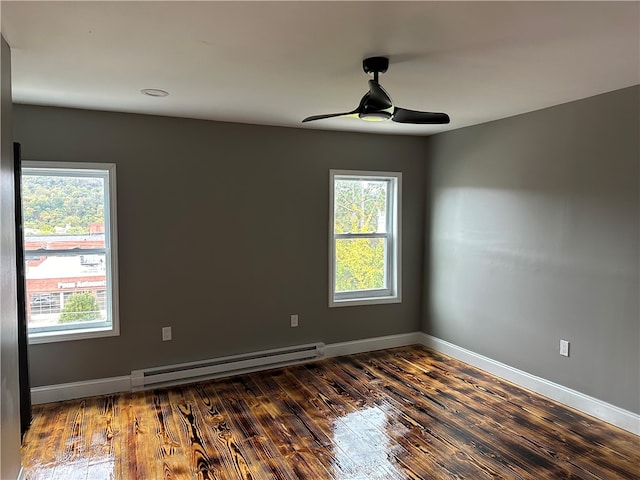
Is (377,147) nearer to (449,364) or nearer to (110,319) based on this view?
(449,364)

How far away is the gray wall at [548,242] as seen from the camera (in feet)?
10.4

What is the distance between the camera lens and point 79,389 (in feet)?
12.2

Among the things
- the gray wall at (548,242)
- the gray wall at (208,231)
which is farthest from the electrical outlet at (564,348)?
the gray wall at (208,231)

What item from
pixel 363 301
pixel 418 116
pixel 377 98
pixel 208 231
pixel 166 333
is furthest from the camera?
pixel 363 301

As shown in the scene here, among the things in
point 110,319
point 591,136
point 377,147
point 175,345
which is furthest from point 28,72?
point 591,136

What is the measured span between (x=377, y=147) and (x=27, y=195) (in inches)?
131

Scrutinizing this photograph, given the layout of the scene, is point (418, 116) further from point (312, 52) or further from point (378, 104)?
point (312, 52)

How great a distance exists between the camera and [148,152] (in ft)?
12.7

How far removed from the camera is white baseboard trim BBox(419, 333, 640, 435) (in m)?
3.17

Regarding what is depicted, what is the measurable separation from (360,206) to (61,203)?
2882 mm

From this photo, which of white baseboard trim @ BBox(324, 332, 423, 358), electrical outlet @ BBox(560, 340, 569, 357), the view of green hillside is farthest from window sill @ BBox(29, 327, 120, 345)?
electrical outlet @ BBox(560, 340, 569, 357)

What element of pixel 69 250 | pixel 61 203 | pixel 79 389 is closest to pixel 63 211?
pixel 61 203

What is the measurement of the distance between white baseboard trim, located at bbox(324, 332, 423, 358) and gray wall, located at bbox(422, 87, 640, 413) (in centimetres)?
35

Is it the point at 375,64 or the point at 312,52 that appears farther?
the point at 375,64
